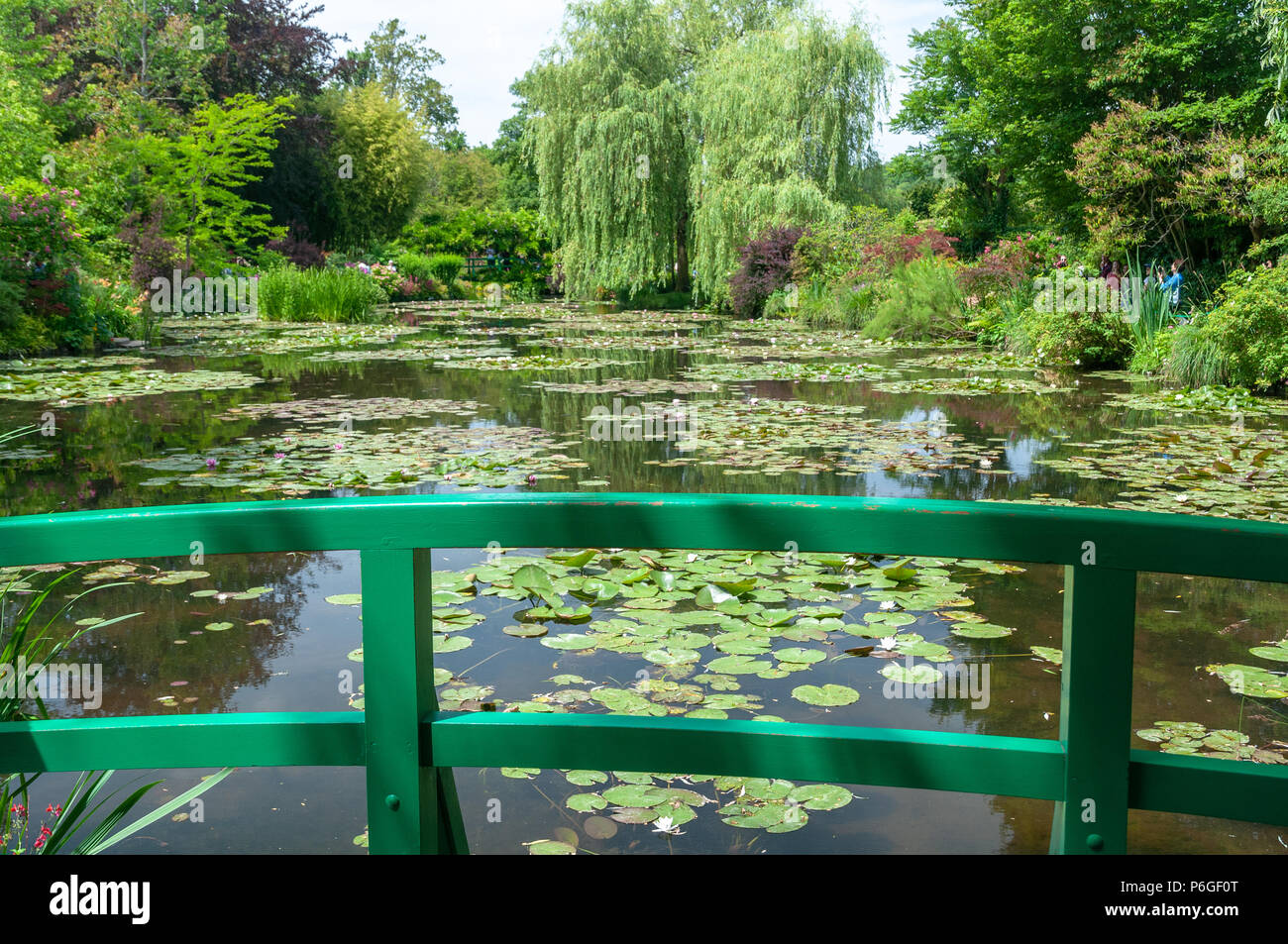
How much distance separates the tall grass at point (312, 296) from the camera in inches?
780

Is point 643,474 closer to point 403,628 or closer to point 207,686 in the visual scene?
point 207,686

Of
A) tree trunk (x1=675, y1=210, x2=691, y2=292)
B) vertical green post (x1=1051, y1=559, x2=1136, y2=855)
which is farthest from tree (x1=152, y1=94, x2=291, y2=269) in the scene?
vertical green post (x1=1051, y1=559, x2=1136, y2=855)

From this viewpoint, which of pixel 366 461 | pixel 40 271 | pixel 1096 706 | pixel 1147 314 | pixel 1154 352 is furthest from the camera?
pixel 40 271

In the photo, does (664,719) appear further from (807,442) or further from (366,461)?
(807,442)

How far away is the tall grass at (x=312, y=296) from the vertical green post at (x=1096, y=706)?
1977 cm

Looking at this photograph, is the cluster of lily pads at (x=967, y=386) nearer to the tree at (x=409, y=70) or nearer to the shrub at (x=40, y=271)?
the shrub at (x=40, y=271)

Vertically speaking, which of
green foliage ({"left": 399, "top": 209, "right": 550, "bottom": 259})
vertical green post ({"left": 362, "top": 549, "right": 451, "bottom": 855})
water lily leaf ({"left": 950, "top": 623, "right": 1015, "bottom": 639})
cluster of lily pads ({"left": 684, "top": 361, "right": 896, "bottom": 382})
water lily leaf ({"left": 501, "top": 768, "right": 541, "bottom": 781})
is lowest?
water lily leaf ({"left": 501, "top": 768, "right": 541, "bottom": 781})

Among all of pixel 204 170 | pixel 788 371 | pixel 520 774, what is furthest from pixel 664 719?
pixel 204 170

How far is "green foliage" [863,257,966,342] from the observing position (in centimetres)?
1669

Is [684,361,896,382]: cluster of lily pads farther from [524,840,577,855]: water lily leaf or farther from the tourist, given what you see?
[524,840,577,855]: water lily leaf

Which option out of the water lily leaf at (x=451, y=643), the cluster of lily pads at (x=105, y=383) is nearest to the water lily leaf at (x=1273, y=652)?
the water lily leaf at (x=451, y=643)

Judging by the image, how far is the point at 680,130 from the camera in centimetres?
2314

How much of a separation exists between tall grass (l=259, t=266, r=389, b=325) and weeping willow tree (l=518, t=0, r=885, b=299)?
232 inches

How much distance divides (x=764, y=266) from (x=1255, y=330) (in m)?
12.8
